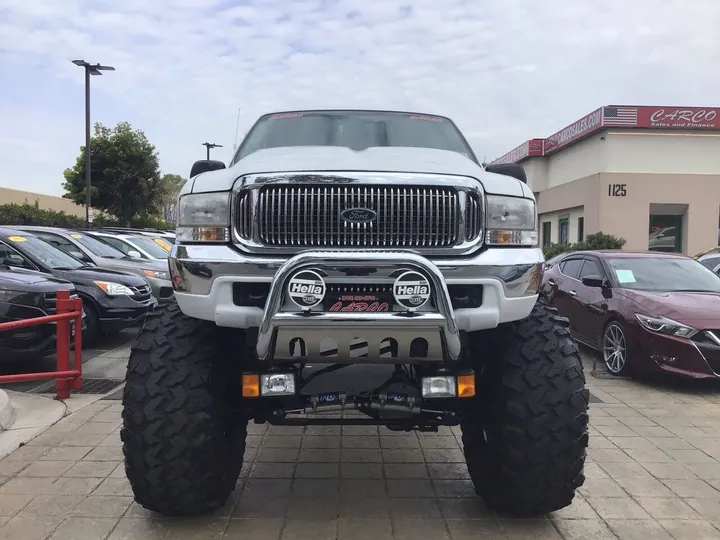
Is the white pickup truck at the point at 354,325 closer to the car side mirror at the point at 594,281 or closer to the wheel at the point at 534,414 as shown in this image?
the wheel at the point at 534,414

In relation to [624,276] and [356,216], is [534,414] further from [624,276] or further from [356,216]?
[624,276]

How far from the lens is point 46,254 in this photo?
28.2 ft

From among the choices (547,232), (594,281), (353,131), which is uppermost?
(547,232)

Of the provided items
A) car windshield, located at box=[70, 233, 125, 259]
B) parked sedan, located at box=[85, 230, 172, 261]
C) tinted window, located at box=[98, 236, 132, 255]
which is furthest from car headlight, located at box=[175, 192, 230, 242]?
tinted window, located at box=[98, 236, 132, 255]

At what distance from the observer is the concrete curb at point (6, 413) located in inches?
194

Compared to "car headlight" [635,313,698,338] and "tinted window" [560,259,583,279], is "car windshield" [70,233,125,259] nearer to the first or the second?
"tinted window" [560,259,583,279]

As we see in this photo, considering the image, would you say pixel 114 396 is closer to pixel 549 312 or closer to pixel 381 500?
pixel 381 500

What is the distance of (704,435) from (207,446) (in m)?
4.16

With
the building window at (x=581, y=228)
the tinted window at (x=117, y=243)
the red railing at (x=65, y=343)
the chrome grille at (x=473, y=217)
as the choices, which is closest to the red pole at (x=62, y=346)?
the red railing at (x=65, y=343)

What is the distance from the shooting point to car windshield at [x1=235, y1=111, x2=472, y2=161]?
420cm

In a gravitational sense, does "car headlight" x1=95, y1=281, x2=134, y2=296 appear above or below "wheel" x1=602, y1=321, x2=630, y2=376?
above

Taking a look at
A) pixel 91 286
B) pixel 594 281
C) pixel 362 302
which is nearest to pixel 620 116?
pixel 594 281

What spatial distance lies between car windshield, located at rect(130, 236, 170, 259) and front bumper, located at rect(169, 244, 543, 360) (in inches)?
367

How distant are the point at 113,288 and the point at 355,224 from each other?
632cm
